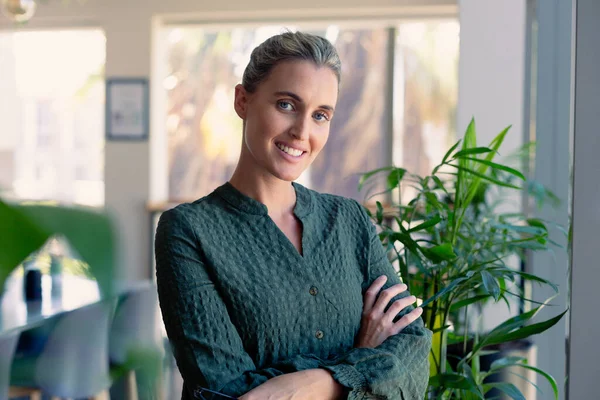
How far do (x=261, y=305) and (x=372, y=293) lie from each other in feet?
0.80

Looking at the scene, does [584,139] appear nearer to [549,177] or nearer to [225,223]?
[225,223]

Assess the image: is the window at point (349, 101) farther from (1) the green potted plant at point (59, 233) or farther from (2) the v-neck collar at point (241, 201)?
(1) the green potted plant at point (59, 233)

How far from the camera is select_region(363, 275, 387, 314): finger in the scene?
1.33 metres

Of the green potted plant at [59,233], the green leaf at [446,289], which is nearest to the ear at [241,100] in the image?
the green leaf at [446,289]

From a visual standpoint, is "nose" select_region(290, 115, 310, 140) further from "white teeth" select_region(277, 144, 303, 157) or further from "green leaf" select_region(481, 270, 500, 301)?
"green leaf" select_region(481, 270, 500, 301)

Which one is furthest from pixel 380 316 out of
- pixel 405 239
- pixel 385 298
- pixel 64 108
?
pixel 64 108

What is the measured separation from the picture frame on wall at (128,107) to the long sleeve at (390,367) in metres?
4.52

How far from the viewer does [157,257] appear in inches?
47.7

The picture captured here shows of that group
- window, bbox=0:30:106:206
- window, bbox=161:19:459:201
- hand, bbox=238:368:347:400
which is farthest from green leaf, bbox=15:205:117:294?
window, bbox=0:30:106:206

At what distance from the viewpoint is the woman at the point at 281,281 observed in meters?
1.15

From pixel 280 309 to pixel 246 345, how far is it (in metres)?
0.08

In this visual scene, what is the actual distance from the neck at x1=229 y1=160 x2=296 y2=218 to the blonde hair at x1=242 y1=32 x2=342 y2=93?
0.49 feet

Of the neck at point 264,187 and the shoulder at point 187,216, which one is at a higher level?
the neck at point 264,187

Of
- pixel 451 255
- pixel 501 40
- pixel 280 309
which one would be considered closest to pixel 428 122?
pixel 501 40
